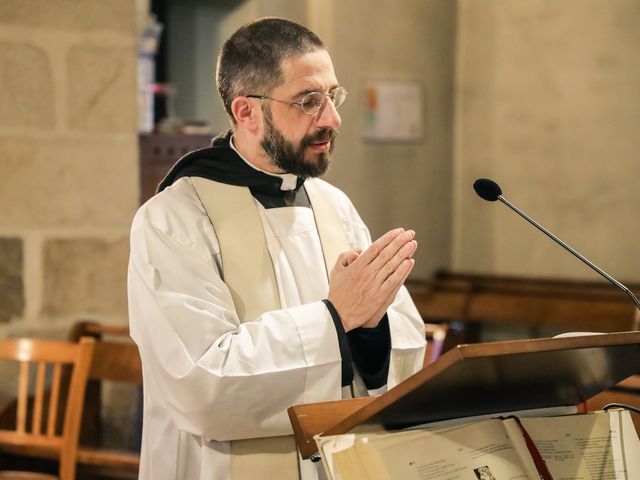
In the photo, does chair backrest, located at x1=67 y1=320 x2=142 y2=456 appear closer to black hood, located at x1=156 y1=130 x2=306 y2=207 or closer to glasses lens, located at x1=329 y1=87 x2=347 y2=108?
black hood, located at x1=156 y1=130 x2=306 y2=207

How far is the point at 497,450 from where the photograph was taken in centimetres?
167

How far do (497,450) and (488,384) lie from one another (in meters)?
0.14

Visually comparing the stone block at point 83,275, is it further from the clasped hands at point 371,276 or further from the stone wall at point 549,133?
the stone wall at point 549,133

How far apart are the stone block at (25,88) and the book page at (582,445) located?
3.08 meters

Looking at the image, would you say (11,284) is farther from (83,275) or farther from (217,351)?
(217,351)

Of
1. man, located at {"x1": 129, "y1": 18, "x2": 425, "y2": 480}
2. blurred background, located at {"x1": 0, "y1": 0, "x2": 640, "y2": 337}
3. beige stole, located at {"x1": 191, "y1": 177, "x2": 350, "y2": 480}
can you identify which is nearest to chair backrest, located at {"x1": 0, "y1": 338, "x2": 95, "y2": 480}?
man, located at {"x1": 129, "y1": 18, "x2": 425, "y2": 480}

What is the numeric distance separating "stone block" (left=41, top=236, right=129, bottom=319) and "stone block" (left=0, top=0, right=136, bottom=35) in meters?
0.98

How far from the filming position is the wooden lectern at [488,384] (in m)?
1.46

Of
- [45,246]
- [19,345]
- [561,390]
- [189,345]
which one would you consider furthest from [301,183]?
[45,246]

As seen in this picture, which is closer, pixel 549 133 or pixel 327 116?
pixel 327 116

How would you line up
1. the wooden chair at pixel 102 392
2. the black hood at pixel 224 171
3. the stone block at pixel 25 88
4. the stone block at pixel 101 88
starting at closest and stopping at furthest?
the black hood at pixel 224 171 → the wooden chair at pixel 102 392 → the stone block at pixel 25 88 → the stone block at pixel 101 88

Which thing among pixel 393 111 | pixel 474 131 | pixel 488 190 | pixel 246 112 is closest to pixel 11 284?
pixel 246 112

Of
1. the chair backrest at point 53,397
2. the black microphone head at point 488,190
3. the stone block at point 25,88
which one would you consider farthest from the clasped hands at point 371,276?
the stone block at point 25,88

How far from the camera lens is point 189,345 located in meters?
2.12
